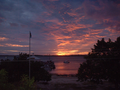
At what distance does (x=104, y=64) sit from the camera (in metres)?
11.4

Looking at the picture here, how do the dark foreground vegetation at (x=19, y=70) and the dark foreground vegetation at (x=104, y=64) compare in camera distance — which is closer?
the dark foreground vegetation at (x=104, y=64)

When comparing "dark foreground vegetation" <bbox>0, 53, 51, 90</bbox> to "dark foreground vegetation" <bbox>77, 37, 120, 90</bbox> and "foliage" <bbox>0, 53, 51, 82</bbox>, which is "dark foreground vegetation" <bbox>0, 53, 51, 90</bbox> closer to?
"foliage" <bbox>0, 53, 51, 82</bbox>

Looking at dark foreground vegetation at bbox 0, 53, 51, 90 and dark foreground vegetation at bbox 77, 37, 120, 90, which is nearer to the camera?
dark foreground vegetation at bbox 77, 37, 120, 90

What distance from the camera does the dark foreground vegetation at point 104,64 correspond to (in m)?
10.9

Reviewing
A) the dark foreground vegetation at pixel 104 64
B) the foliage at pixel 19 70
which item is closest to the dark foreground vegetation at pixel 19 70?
the foliage at pixel 19 70

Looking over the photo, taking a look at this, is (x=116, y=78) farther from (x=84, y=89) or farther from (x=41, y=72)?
(x=41, y=72)

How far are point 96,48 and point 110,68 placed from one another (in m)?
2.98

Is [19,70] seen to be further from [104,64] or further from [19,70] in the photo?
[104,64]

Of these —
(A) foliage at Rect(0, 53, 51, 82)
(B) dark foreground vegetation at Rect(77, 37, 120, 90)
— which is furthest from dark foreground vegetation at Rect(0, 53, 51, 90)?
(B) dark foreground vegetation at Rect(77, 37, 120, 90)

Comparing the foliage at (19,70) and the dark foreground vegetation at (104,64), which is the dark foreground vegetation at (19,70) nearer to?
the foliage at (19,70)

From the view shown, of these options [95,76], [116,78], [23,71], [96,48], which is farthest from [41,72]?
[116,78]

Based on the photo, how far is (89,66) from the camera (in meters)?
12.6

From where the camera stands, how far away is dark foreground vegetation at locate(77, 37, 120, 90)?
35.8ft

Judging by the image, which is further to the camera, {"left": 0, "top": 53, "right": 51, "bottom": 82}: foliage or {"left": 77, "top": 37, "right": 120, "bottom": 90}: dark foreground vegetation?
{"left": 0, "top": 53, "right": 51, "bottom": 82}: foliage
